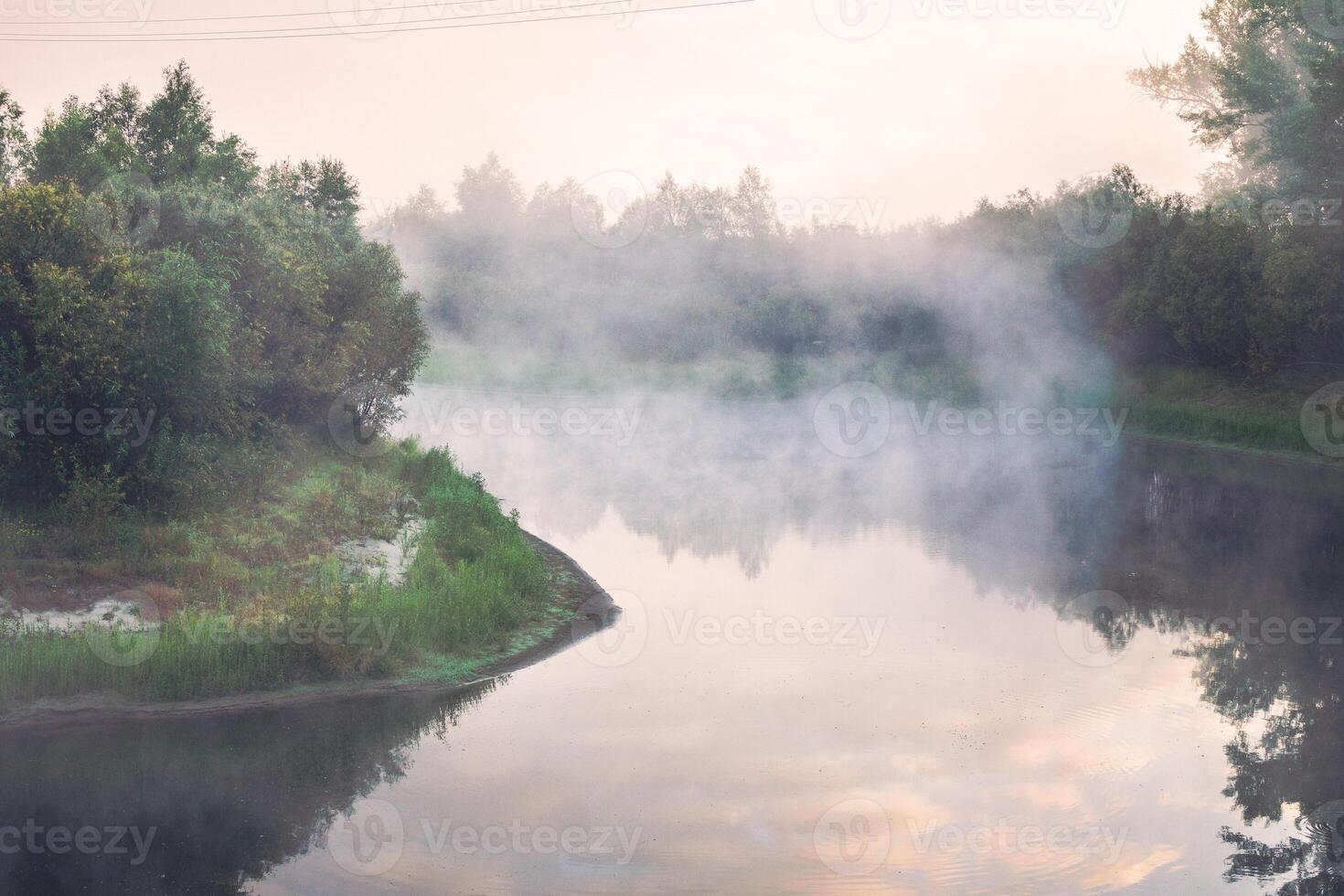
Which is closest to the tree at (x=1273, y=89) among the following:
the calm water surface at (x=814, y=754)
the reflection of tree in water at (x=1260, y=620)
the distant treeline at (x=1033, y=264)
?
the distant treeline at (x=1033, y=264)

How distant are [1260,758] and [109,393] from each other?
12555 mm

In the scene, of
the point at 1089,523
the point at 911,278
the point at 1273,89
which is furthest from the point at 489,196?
the point at 1089,523

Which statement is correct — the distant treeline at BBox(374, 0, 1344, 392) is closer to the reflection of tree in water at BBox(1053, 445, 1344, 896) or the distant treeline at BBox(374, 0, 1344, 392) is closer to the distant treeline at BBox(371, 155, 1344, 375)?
the distant treeline at BBox(371, 155, 1344, 375)

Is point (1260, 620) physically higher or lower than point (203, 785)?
higher

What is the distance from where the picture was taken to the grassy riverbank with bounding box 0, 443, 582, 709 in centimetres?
1051

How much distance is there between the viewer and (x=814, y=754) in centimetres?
959

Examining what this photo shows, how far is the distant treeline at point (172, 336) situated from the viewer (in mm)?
12781

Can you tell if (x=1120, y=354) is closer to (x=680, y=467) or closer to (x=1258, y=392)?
(x=1258, y=392)

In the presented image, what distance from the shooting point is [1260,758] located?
949 cm

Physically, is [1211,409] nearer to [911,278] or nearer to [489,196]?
[911,278]

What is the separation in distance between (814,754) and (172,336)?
9110 mm

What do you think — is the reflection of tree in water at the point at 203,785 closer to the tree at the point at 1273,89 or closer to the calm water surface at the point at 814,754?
the calm water surface at the point at 814,754

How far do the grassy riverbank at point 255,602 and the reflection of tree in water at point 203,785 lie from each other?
644 millimetres

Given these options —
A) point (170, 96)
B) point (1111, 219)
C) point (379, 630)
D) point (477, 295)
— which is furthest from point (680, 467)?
point (477, 295)
